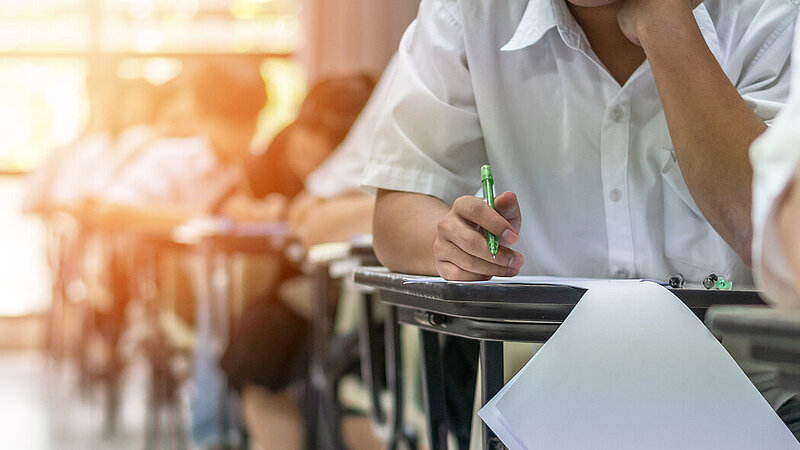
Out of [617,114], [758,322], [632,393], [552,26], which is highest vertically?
[552,26]

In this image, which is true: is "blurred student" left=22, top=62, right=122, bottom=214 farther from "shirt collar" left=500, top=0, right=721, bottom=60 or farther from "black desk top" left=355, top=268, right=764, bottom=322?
"black desk top" left=355, top=268, right=764, bottom=322

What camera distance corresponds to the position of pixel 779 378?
479 mm

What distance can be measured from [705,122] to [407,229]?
386 mm

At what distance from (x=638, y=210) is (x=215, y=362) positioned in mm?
2013

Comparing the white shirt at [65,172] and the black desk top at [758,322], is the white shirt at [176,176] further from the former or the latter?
the black desk top at [758,322]

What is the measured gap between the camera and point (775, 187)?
42 centimetres

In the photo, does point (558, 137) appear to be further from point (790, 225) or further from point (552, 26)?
point (790, 225)

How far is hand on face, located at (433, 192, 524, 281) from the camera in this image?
911mm

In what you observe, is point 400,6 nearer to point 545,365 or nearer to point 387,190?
point 387,190

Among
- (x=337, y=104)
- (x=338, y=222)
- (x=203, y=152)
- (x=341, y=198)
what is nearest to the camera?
(x=338, y=222)

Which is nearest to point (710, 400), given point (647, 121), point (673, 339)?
point (673, 339)

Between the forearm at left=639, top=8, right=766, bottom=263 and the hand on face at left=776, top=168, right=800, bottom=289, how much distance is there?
461 millimetres

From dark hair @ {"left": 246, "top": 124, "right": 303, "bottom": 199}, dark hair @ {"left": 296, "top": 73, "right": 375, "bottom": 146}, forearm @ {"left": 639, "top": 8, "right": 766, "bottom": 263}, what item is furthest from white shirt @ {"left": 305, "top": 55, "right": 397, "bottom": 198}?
forearm @ {"left": 639, "top": 8, "right": 766, "bottom": 263}

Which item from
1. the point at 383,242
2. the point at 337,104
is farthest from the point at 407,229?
the point at 337,104
